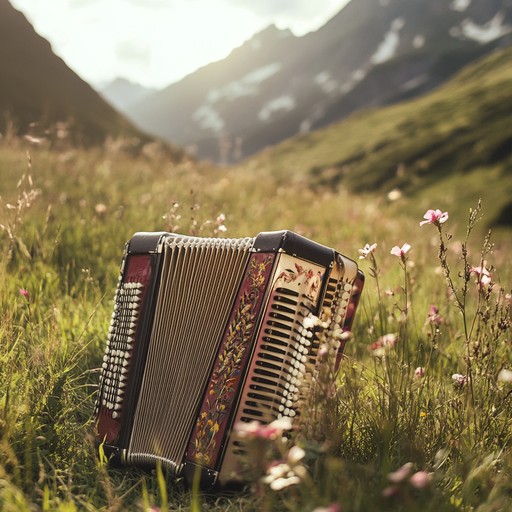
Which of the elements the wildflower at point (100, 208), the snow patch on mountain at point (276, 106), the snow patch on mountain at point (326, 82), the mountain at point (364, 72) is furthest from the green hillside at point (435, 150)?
the snow patch on mountain at point (276, 106)

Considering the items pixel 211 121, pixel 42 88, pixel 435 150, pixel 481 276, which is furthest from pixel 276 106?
pixel 481 276

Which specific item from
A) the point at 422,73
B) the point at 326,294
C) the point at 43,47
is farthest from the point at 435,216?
the point at 422,73

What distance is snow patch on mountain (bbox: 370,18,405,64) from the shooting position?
171750mm

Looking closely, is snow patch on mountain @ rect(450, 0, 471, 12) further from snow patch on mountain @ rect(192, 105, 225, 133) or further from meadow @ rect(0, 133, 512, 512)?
meadow @ rect(0, 133, 512, 512)

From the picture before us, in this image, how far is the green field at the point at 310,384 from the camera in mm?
2779

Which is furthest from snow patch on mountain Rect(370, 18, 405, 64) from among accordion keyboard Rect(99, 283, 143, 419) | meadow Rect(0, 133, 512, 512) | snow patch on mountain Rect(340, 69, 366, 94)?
accordion keyboard Rect(99, 283, 143, 419)

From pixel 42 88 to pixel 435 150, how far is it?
29677 mm

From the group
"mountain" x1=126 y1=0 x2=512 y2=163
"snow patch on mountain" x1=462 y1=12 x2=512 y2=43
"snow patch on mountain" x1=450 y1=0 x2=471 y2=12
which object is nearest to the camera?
"mountain" x1=126 y1=0 x2=512 y2=163

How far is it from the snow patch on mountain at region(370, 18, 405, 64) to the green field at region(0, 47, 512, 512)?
170082 millimetres

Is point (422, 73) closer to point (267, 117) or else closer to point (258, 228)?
point (267, 117)

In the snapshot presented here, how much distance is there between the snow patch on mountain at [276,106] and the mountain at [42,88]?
10679cm

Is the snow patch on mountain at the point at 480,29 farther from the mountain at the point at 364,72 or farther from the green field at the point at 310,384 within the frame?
the green field at the point at 310,384

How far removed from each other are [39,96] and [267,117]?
4736 inches

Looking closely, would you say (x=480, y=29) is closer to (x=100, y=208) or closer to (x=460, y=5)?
(x=460, y=5)
